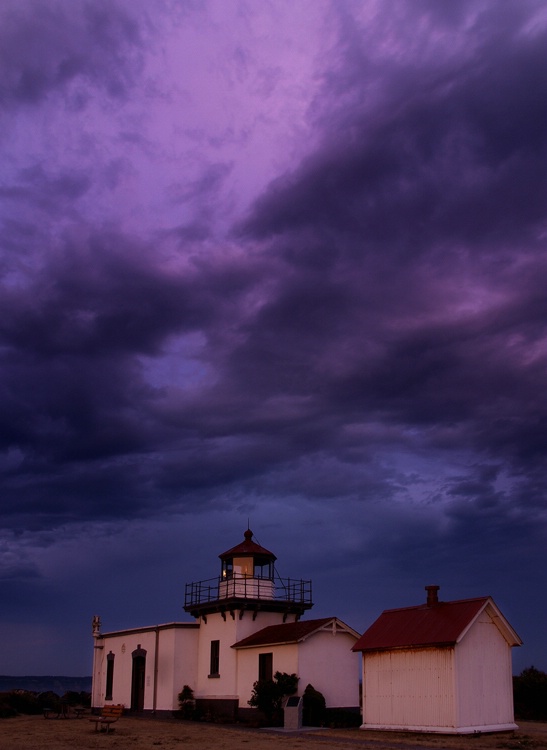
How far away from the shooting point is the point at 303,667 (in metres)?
32.6

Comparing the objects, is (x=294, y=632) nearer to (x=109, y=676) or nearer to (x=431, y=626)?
(x=431, y=626)

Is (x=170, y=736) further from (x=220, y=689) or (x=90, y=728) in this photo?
(x=220, y=689)

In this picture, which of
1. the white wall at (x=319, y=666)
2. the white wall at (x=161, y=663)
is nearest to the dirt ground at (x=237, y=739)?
the white wall at (x=319, y=666)

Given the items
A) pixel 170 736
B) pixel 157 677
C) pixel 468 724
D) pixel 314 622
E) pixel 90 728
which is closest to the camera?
pixel 468 724

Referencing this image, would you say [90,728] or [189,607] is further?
[189,607]

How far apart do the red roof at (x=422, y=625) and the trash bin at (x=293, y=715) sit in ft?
11.8

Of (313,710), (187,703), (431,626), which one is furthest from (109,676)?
(431,626)

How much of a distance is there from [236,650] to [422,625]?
11437mm

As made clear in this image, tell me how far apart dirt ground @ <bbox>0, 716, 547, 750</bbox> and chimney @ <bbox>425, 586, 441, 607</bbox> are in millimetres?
4907

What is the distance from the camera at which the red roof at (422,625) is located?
86.4 feet

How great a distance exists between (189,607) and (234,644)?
4365 millimetres

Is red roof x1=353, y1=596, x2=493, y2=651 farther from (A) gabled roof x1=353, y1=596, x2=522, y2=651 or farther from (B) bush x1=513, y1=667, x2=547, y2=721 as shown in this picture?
(B) bush x1=513, y1=667, x2=547, y2=721

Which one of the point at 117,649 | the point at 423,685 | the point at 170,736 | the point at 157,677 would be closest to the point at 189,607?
the point at 157,677

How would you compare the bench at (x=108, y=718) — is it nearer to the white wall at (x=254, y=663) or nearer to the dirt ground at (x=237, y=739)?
the dirt ground at (x=237, y=739)
